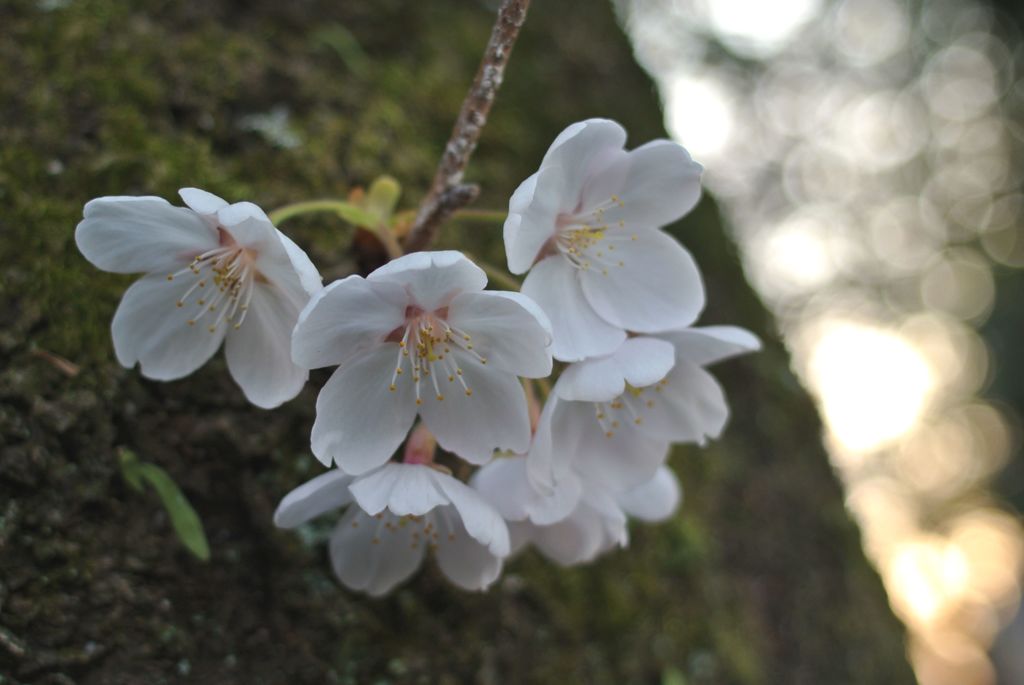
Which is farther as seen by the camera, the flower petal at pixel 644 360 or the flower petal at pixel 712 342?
the flower petal at pixel 712 342

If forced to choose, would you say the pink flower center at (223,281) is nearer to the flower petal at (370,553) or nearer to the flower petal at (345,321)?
the flower petal at (345,321)

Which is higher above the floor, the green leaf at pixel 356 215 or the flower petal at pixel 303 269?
the flower petal at pixel 303 269

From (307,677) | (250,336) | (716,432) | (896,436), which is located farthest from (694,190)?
(896,436)

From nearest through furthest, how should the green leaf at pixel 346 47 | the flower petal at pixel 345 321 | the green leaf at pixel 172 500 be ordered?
the flower petal at pixel 345 321 < the green leaf at pixel 172 500 < the green leaf at pixel 346 47

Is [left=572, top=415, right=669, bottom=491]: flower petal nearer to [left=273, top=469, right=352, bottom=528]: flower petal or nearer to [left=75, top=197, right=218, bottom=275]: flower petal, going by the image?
[left=273, top=469, right=352, bottom=528]: flower petal

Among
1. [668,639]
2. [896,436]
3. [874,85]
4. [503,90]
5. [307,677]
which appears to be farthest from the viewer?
[896,436]

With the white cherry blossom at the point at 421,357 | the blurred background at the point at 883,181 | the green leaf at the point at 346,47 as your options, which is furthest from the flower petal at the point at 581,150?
the blurred background at the point at 883,181

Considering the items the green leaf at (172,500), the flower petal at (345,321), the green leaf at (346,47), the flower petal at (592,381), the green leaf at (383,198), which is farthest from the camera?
the green leaf at (346,47)

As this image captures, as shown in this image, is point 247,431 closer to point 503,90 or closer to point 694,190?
point 694,190
